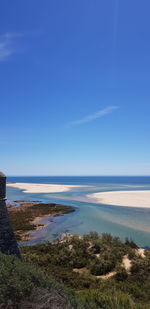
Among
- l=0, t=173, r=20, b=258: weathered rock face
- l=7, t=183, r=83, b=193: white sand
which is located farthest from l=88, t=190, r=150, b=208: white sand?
l=0, t=173, r=20, b=258: weathered rock face

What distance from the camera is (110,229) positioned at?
2286cm

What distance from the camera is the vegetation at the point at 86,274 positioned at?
202 inches

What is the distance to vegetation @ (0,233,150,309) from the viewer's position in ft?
16.9

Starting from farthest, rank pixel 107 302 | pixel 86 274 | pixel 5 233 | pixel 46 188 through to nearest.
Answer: pixel 46 188 → pixel 86 274 → pixel 5 233 → pixel 107 302

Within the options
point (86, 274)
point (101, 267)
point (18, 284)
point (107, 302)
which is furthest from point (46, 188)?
point (18, 284)

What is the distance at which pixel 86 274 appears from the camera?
11492 mm

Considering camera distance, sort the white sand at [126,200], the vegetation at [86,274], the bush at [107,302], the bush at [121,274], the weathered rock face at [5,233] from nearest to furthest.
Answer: the vegetation at [86,274]
the bush at [107,302]
the weathered rock face at [5,233]
the bush at [121,274]
the white sand at [126,200]

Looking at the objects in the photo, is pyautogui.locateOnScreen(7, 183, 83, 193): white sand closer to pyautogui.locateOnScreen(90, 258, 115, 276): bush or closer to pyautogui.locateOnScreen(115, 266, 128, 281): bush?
pyautogui.locateOnScreen(90, 258, 115, 276): bush

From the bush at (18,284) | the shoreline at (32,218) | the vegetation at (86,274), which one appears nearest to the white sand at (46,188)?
the shoreline at (32,218)

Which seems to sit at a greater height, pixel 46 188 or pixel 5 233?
pixel 5 233

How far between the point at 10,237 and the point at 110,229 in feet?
56.4

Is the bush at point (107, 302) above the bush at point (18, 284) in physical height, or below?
below

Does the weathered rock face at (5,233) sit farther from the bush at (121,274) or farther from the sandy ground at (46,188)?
the sandy ground at (46,188)

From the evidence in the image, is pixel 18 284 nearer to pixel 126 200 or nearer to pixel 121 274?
pixel 121 274
